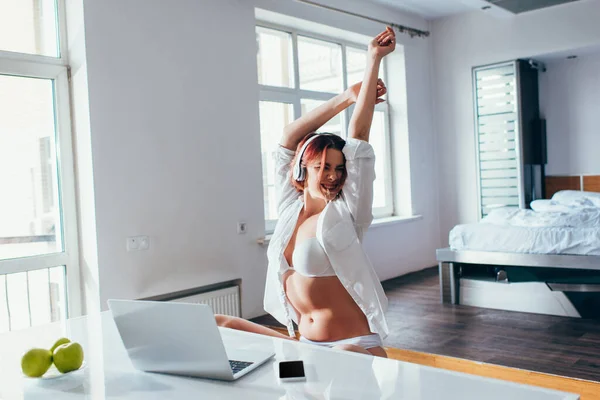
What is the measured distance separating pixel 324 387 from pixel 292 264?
2.73ft

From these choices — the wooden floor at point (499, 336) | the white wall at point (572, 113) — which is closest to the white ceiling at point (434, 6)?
the white wall at point (572, 113)

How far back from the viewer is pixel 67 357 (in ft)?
4.59

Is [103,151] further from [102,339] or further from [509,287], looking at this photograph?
[509,287]

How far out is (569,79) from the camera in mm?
6355

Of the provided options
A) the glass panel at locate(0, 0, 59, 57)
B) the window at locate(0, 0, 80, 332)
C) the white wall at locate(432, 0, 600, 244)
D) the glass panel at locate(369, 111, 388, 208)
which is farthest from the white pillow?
the glass panel at locate(0, 0, 59, 57)

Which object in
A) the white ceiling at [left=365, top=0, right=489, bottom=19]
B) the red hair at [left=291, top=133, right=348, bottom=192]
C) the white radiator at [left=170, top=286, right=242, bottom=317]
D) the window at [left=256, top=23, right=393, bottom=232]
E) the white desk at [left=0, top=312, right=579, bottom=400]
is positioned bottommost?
the white radiator at [left=170, top=286, right=242, bottom=317]

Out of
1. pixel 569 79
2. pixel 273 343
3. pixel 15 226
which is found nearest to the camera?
pixel 273 343

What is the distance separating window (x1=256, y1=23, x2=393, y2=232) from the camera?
521cm

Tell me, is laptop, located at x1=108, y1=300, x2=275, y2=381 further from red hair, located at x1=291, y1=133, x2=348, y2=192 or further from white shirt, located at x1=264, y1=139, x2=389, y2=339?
red hair, located at x1=291, y1=133, x2=348, y2=192

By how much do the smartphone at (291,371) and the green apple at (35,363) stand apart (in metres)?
0.57

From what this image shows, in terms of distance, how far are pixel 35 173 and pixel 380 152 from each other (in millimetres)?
4147


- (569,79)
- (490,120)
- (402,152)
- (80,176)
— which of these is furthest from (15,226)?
(569,79)

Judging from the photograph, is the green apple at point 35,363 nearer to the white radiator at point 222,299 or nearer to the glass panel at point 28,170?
the glass panel at point 28,170

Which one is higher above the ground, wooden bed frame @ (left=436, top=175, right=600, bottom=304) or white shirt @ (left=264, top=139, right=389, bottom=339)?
white shirt @ (left=264, top=139, right=389, bottom=339)
